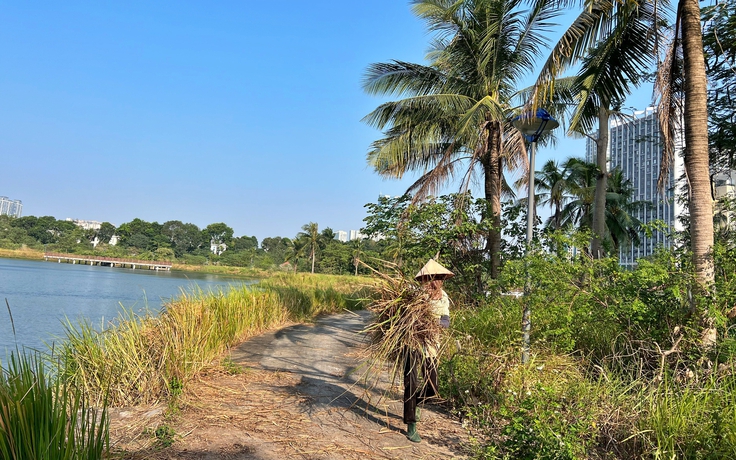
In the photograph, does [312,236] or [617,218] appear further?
[312,236]

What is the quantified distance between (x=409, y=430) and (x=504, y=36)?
10.4 m

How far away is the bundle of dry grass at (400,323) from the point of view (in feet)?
14.6

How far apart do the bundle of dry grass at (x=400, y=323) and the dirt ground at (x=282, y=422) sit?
36 cm

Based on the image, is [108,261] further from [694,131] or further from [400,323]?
[694,131]

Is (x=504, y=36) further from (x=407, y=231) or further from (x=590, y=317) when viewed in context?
(x=590, y=317)

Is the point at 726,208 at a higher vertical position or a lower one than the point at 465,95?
lower

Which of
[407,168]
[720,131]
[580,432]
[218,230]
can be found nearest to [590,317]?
[580,432]

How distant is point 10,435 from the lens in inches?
105

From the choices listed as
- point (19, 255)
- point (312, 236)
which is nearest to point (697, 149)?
point (312, 236)

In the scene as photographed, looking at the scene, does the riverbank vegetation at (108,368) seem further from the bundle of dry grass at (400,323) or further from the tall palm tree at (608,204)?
the tall palm tree at (608,204)

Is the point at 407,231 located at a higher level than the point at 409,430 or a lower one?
higher

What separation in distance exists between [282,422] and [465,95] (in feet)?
32.7

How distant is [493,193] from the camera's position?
38.9 feet

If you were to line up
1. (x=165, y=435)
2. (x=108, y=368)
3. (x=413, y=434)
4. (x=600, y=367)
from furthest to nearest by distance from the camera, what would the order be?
(x=108, y=368)
(x=600, y=367)
(x=413, y=434)
(x=165, y=435)
